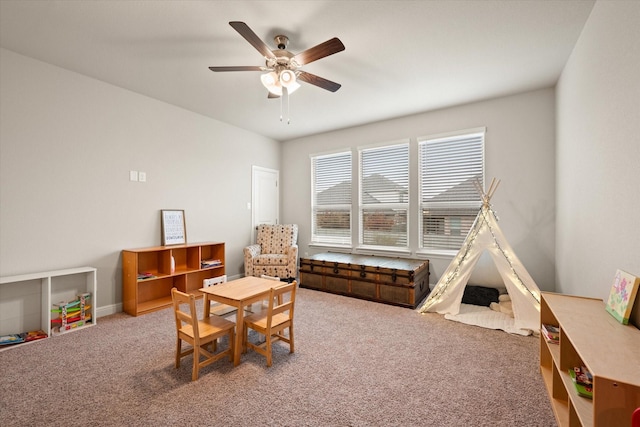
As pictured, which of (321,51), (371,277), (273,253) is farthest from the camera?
(273,253)

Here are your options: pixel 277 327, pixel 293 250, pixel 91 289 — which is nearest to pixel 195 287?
pixel 91 289

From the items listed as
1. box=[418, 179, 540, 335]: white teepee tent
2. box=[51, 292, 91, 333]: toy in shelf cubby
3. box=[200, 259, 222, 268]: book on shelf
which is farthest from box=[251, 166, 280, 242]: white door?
box=[418, 179, 540, 335]: white teepee tent

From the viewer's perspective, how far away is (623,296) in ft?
5.11

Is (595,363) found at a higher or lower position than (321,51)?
lower

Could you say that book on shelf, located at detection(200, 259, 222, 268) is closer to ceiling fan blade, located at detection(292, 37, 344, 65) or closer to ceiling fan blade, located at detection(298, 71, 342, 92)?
ceiling fan blade, located at detection(298, 71, 342, 92)

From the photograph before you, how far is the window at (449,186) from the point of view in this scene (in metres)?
4.20

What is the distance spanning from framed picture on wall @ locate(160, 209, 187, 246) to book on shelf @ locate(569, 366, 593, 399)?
454 centimetres

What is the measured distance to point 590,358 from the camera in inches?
45.9

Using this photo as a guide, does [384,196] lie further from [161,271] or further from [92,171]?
[92,171]

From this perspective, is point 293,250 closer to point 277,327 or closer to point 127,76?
point 277,327

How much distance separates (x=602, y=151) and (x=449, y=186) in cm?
233

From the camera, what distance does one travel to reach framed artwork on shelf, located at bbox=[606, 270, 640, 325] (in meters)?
1.47

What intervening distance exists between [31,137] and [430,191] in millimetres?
5189

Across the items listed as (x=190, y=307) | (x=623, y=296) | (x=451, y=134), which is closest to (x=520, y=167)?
(x=451, y=134)
